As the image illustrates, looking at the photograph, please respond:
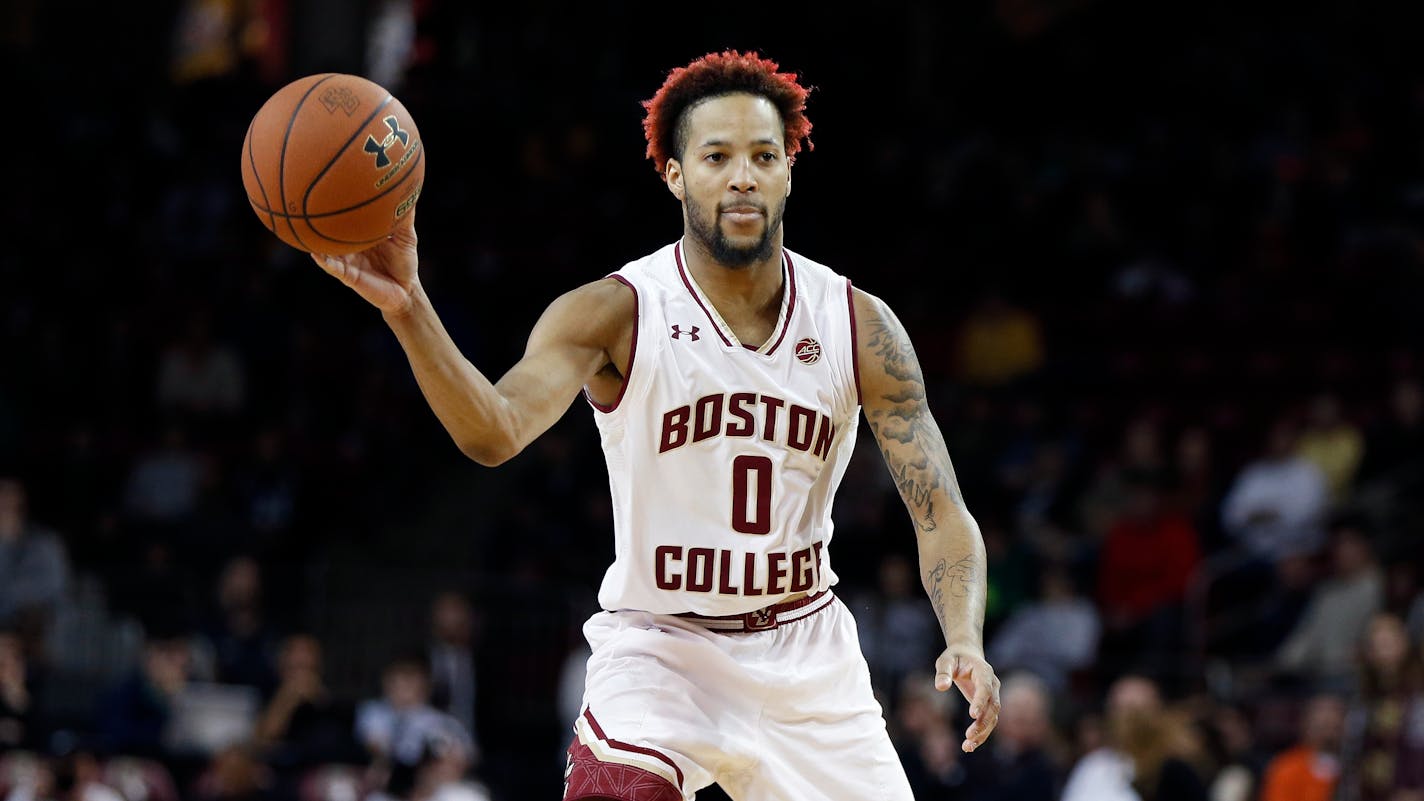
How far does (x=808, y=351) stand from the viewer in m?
5.27

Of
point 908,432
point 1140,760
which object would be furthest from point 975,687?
point 1140,760

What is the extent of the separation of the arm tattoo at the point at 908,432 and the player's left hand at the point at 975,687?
0.66 metres

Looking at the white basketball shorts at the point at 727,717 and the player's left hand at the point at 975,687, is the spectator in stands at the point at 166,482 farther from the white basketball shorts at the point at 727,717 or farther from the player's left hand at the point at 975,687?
the player's left hand at the point at 975,687

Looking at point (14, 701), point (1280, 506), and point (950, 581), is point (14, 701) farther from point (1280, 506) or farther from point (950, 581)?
point (1280, 506)

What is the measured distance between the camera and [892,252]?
57.1 ft

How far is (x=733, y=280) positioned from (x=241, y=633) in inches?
329

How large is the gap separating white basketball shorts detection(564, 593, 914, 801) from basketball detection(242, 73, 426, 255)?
1278 mm

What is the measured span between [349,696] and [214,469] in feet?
8.87

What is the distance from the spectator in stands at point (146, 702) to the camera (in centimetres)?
1159

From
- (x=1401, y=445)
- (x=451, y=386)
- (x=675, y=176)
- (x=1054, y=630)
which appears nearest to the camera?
(x=451, y=386)

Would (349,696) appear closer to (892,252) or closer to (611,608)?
→ (892,252)

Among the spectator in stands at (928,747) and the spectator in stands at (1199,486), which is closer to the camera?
the spectator in stands at (928,747)

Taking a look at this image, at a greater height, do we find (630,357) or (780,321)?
(780,321)

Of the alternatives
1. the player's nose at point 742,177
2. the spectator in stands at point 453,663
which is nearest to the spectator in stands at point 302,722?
the spectator in stands at point 453,663
